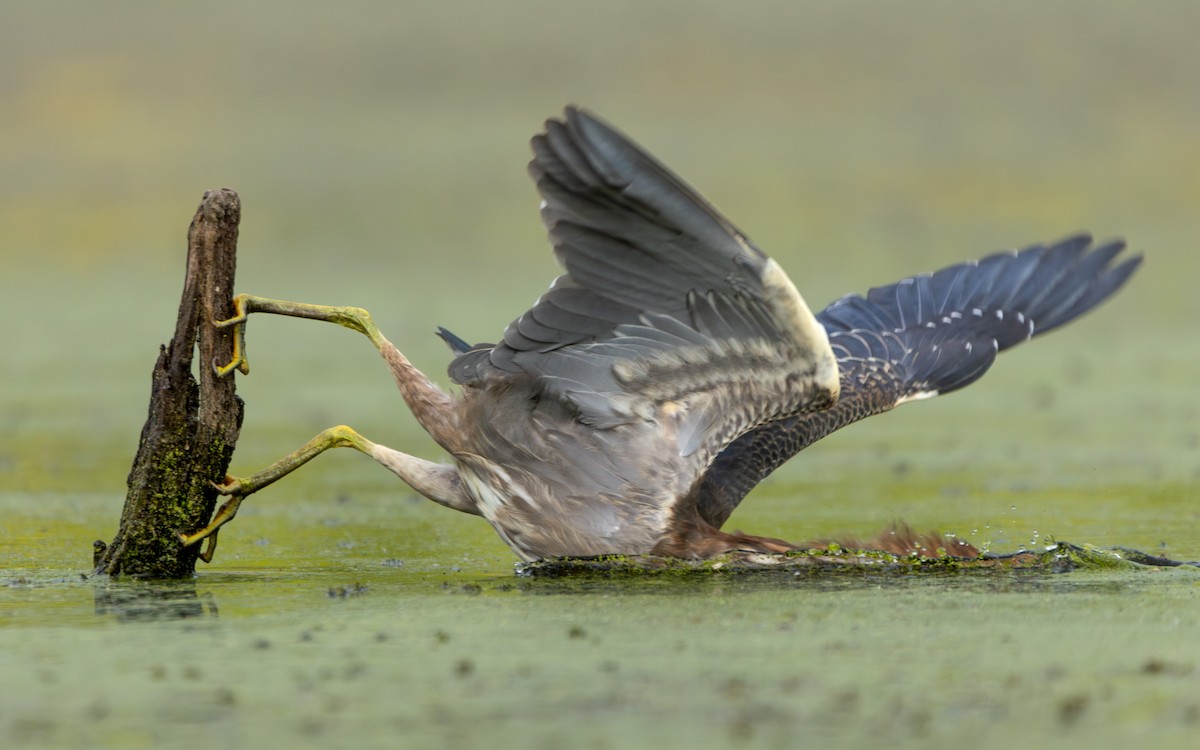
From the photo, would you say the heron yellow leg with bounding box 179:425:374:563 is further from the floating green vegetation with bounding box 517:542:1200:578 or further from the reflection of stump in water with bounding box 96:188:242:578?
the floating green vegetation with bounding box 517:542:1200:578

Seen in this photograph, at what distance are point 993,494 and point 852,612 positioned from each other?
174 inches

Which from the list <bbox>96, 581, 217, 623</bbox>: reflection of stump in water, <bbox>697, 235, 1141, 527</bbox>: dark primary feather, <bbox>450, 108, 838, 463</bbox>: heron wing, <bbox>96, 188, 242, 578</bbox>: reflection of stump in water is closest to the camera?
<bbox>450, 108, 838, 463</bbox>: heron wing

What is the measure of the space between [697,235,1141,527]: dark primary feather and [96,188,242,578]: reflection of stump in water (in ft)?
7.35

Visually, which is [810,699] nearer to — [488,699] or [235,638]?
[488,699]

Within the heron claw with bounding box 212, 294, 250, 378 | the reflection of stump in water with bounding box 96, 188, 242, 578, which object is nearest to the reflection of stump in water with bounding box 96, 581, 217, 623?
the reflection of stump in water with bounding box 96, 188, 242, 578

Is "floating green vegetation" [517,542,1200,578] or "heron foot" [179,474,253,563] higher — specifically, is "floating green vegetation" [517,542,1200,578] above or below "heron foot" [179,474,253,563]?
below

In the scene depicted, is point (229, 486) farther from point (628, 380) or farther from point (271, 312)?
point (628, 380)

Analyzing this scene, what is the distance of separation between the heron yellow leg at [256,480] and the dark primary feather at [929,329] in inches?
65.2

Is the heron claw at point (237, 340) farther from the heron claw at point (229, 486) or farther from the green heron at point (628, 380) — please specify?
the heron claw at point (229, 486)

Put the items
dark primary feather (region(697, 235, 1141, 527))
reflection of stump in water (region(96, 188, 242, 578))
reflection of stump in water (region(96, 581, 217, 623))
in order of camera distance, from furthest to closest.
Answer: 1. dark primary feather (region(697, 235, 1141, 527))
2. reflection of stump in water (region(96, 188, 242, 578))
3. reflection of stump in water (region(96, 581, 217, 623))

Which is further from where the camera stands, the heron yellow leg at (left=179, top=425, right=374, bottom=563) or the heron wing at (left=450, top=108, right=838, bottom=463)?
the heron yellow leg at (left=179, top=425, right=374, bottom=563)

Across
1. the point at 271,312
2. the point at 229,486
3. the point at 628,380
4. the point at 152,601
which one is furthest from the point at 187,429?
the point at 628,380

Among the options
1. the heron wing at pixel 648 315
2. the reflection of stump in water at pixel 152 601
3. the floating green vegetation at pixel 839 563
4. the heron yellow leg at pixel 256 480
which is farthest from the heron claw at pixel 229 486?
the floating green vegetation at pixel 839 563

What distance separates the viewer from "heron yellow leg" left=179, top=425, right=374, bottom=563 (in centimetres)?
764
